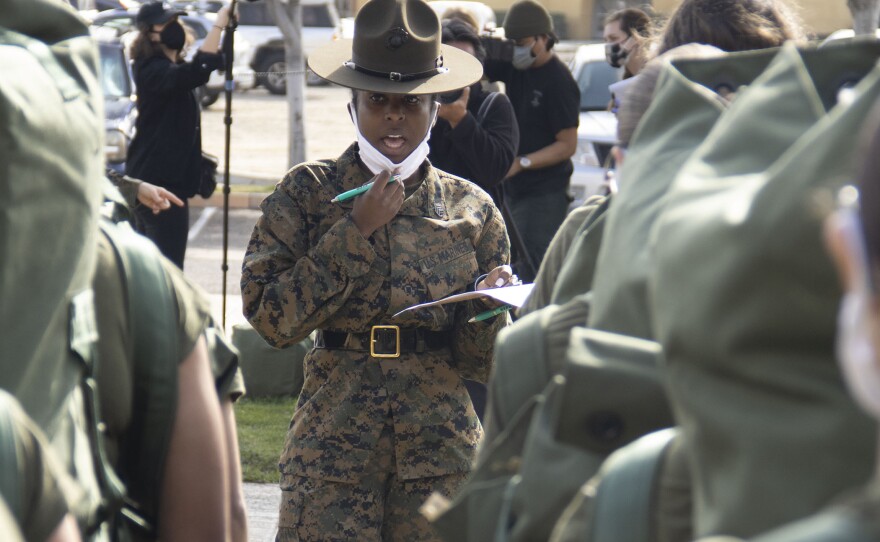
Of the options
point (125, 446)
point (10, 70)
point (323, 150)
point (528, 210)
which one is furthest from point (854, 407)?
point (323, 150)

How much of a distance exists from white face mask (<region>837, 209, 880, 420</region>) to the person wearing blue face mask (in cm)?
675

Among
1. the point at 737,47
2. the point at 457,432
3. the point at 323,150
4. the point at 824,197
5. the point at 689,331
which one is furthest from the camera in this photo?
the point at 323,150

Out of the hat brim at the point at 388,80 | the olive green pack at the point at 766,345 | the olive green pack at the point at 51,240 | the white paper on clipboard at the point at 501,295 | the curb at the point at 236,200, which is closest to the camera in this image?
the olive green pack at the point at 766,345

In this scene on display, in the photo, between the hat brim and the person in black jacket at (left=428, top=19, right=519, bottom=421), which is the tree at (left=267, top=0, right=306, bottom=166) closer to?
the person in black jacket at (left=428, top=19, right=519, bottom=421)

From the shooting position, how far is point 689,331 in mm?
1269

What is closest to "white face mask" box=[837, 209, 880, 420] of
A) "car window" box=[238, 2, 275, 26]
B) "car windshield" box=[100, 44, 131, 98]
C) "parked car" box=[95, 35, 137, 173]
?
"parked car" box=[95, 35, 137, 173]

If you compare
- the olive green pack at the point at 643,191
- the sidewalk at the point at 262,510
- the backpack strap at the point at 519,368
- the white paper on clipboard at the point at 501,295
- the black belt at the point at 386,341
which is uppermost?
the olive green pack at the point at 643,191

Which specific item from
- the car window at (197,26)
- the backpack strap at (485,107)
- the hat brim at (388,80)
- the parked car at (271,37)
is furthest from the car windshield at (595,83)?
the parked car at (271,37)

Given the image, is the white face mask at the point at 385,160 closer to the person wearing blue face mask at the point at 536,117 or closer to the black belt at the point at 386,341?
the black belt at the point at 386,341

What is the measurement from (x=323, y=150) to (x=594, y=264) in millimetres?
17461

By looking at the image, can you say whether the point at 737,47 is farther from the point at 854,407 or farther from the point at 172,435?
the point at 854,407

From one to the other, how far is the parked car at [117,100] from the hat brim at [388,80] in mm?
8931

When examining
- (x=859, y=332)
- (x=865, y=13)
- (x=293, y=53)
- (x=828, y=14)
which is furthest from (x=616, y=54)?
(x=828, y=14)

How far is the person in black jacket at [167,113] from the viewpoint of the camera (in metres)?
8.02
